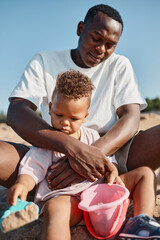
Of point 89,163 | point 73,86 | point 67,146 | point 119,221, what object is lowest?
point 119,221

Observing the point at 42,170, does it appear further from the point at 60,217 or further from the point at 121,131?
the point at 121,131

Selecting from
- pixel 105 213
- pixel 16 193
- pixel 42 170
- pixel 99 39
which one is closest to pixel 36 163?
pixel 42 170

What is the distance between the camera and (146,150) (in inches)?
91.3

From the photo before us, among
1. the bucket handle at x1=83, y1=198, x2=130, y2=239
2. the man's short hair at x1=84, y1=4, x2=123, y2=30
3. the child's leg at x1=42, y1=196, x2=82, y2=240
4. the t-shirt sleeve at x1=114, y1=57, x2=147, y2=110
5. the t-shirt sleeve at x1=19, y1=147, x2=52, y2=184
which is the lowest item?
the bucket handle at x1=83, y1=198, x2=130, y2=239

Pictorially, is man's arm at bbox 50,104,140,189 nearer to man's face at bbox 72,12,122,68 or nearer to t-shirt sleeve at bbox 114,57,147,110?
t-shirt sleeve at bbox 114,57,147,110

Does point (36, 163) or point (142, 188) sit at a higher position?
point (36, 163)

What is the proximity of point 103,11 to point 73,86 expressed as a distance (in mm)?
991

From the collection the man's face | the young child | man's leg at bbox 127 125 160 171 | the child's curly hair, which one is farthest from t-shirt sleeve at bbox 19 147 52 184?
the man's face

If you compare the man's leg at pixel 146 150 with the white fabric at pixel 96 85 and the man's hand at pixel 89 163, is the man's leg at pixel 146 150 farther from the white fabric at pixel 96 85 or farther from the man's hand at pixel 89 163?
the man's hand at pixel 89 163

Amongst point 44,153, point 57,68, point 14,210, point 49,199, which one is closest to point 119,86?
point 57,68

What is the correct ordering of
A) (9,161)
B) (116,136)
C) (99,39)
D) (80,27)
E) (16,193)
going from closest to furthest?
(16,193) → (9,161) → (116,136) → (99,39) → (80,27)

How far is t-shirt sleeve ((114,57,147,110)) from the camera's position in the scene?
2531 mm

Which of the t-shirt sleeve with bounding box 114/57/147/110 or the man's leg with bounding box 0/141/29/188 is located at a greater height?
the t-shirt sleeve with bounding box 114/57/147/110

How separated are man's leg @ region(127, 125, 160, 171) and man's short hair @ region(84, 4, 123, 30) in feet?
3.56
